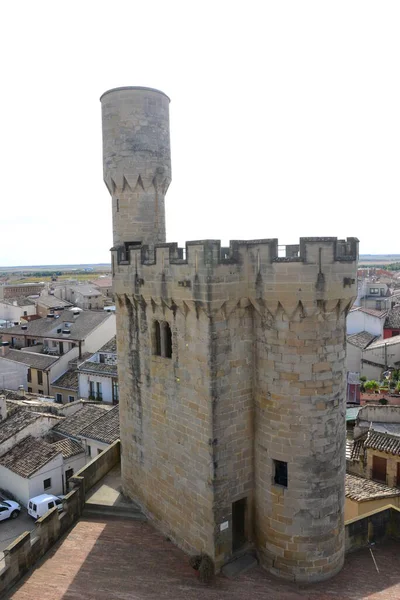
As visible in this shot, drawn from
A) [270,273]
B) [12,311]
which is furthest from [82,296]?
[270,273]

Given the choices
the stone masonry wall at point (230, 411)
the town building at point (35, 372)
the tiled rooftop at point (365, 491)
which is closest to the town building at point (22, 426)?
the town building at point (35, 372)

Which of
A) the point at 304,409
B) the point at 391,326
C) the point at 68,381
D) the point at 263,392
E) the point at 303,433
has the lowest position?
the point at 68,381

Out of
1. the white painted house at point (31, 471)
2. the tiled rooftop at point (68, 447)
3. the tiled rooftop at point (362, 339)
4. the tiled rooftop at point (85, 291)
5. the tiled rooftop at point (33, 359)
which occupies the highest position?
the tiled rooftop at point (85, 291)

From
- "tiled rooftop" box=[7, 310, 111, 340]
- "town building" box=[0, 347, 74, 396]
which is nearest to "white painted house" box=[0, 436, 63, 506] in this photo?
"town building" box=[0, 347, 74, 396]

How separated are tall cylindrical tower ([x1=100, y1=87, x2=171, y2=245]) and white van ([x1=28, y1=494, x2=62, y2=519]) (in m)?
21.2

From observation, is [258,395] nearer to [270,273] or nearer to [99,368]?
[270,273]

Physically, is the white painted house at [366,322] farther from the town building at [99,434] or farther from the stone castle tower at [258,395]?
the stone castle tower at [258,395]

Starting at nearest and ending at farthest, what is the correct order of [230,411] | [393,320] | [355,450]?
1. [230,411]
2. [355,450]
3. [393,320]

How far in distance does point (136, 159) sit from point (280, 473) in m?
12.1

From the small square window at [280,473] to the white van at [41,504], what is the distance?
22.3 meters

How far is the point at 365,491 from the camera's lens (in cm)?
2286

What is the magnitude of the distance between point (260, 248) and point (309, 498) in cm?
728

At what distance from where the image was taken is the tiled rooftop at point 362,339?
2080 inches

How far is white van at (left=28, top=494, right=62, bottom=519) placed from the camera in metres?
31.9
